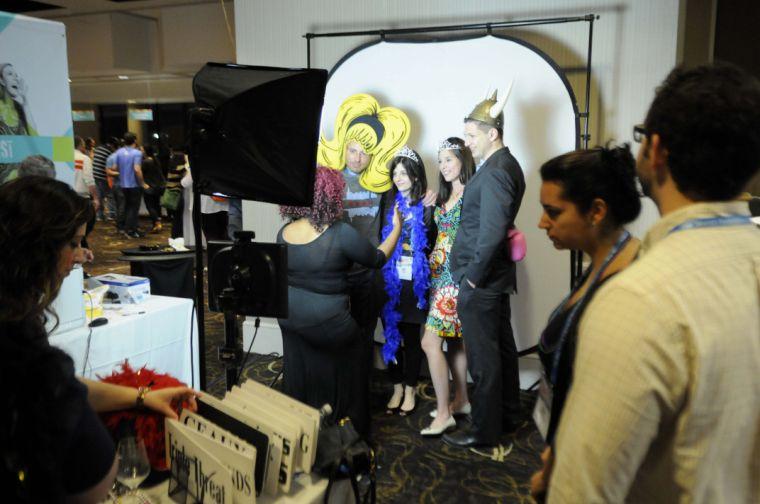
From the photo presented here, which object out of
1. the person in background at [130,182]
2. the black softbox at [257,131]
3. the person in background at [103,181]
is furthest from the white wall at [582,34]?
the person in background at [103,181]

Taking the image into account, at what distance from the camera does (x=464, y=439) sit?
2896 millimetres

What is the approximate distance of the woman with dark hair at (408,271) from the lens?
3121 millimetres

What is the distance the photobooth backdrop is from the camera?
10.6 feet

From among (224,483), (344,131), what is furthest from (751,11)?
(224,483)

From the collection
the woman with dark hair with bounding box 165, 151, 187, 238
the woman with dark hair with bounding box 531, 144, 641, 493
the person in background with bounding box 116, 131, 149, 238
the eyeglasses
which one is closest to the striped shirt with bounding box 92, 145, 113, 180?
the person in background with bounding box 116, 131, 149, 238

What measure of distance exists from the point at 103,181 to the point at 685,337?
455 inches

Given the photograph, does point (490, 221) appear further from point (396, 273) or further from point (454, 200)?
point (396, 273)

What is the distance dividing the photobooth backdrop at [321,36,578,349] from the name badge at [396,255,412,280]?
2.11 feet

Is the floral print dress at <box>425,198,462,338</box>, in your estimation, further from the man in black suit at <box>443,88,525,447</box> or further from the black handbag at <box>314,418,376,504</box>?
the black handbag at <box>314,418,376,504</box>

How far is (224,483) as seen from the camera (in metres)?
1.19

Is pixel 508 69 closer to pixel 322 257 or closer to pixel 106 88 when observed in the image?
pixel 322 257

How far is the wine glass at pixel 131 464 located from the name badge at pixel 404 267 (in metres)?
2.00

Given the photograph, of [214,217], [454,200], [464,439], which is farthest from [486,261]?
[214,217]

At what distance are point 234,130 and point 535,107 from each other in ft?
6.59
